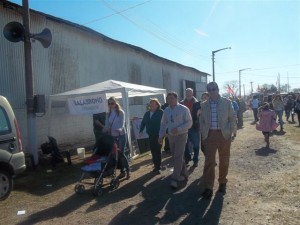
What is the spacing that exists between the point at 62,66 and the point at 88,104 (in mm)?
3385

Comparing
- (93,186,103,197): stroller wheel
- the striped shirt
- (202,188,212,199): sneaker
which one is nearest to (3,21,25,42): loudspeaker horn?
(93,186,103,197): stroller wheel

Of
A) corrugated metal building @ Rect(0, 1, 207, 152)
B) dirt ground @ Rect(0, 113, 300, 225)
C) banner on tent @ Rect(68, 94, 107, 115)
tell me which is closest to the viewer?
dirt ground @ Rect(0, 113, 300, 225)

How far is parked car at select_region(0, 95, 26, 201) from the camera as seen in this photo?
271 inches

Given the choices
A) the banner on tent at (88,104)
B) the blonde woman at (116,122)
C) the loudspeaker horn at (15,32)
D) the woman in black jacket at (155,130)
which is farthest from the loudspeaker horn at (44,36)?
the woman in black jacket at (155,130)

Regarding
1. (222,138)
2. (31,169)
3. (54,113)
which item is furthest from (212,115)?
(54,113)

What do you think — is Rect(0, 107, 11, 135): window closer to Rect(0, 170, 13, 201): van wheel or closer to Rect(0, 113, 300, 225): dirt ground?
Rect(0, 170, 13, 201): van wheel

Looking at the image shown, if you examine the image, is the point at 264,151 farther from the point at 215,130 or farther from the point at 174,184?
the point at 215,130

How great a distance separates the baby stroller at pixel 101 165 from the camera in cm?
717

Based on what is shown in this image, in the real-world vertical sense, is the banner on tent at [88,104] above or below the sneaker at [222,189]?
above

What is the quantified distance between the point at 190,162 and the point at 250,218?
4.74 metres

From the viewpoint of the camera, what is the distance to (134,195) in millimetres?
7000

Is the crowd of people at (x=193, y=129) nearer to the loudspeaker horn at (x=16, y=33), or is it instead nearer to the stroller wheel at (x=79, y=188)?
the stroller wheel at (x=79, y=188)

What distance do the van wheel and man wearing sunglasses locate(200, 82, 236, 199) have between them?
3823 mm

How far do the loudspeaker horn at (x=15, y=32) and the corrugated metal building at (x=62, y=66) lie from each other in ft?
2.96
